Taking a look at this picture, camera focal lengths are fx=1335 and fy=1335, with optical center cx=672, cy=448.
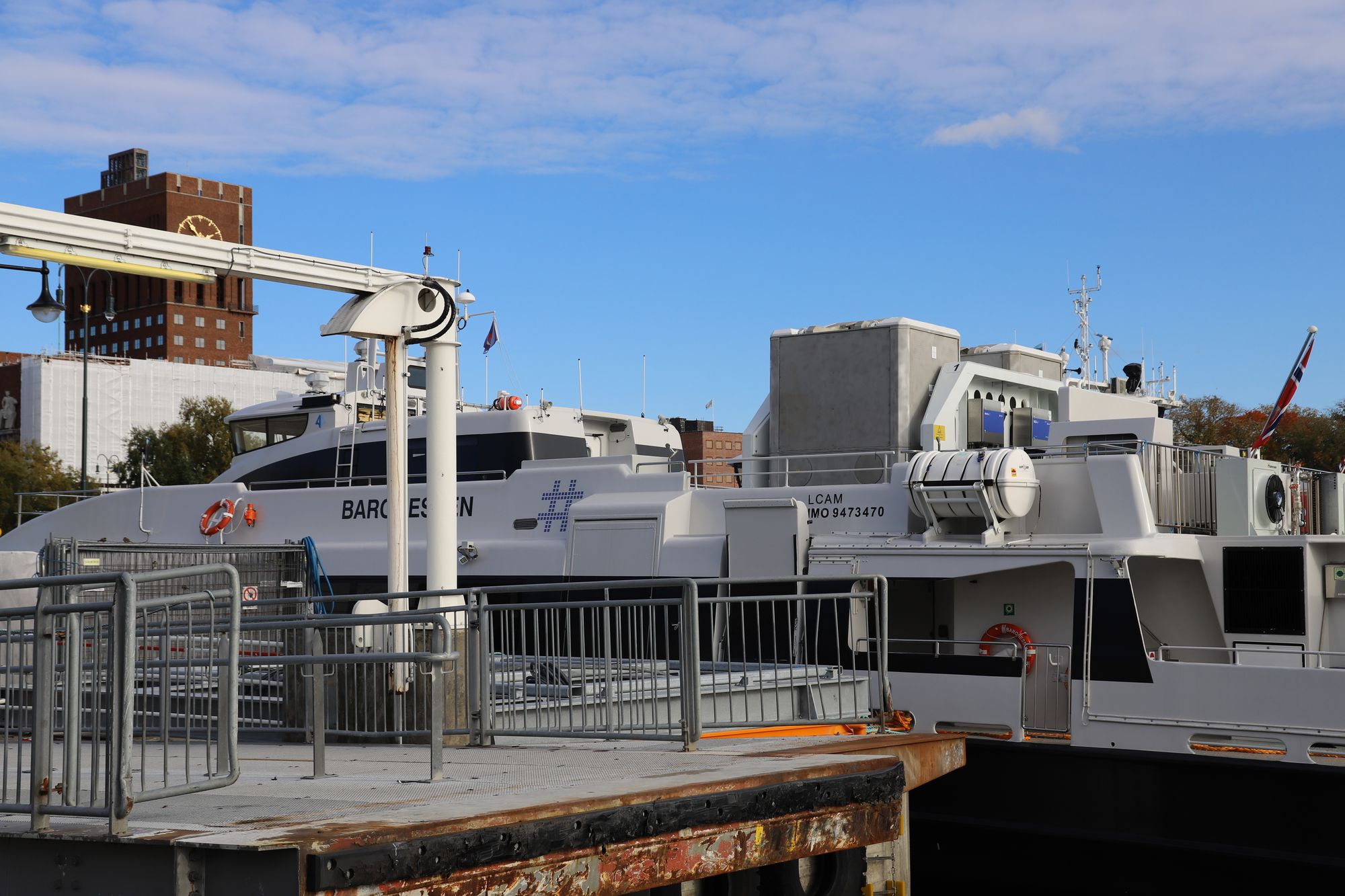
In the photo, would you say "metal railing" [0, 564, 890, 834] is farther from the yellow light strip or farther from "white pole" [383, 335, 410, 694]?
the yellow light strip

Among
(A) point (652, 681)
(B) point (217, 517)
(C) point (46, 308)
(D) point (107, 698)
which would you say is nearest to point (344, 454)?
(B) point (217, 517)

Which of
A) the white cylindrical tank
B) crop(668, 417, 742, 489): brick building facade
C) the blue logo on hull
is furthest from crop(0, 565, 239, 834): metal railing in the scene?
crop(668, 417, 742, 489): brick building facade

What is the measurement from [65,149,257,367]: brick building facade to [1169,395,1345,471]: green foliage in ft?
303

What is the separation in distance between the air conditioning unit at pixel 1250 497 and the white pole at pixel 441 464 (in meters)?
8.93

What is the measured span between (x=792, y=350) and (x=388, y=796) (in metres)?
12.2

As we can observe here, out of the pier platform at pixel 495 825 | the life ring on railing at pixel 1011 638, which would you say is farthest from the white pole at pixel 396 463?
the life ring on railing at pixel 1011 638

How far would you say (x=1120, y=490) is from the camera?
14.2 m

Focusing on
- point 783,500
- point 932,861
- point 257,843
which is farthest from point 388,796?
point 783,500

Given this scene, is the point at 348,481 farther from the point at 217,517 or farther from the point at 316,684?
the point at 316,684

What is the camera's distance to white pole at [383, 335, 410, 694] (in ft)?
37.1

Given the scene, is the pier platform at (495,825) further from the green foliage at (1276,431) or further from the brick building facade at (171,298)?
the brick building facade at (171,298)

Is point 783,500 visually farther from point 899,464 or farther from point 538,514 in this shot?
point 538,514

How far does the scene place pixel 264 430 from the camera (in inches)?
843

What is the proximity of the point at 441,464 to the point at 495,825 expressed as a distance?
5.96m
